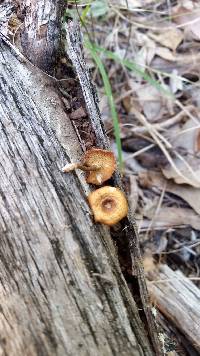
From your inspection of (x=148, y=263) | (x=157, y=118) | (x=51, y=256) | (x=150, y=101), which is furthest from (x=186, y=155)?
(x=51, y=256)

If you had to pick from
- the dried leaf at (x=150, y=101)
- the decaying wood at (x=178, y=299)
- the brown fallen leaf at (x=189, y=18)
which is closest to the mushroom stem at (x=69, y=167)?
the decaying wood at (x=178, y=299)

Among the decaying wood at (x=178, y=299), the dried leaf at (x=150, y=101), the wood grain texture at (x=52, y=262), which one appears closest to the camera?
the wood grain texture at (x=52, y=262)

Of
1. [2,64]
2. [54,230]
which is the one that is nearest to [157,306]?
[54,230]

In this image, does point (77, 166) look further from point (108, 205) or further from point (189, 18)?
point (189, 18)

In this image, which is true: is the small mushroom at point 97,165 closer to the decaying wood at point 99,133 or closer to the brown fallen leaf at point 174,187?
the decaying wood at point 99,133

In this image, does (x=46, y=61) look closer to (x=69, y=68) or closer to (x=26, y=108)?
(x=69, y=68)

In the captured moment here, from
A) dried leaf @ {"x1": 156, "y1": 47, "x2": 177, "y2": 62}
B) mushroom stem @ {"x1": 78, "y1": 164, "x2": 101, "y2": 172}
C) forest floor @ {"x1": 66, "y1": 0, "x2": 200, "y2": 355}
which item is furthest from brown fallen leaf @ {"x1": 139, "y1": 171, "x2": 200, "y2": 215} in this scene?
mushroom stem @ {"x1": 78, "y1": 164, "x2": 101, "y2": 172}
